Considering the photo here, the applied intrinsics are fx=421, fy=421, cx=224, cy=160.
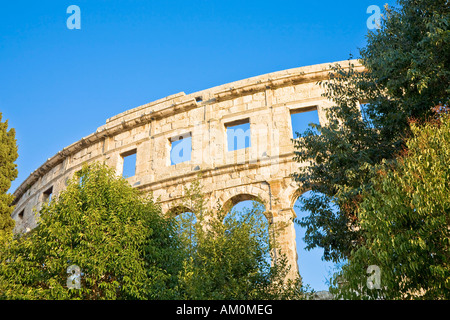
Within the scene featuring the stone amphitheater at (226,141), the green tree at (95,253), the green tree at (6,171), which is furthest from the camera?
the green tree at (6,171)

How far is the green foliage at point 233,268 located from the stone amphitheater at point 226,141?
3031mm

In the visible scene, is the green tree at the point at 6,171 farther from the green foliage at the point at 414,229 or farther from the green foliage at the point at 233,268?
the green foliage at the point at 414,229

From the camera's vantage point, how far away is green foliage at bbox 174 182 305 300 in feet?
30.1

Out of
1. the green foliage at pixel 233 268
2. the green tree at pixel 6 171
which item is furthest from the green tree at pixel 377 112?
the green tree at pixel 6 171

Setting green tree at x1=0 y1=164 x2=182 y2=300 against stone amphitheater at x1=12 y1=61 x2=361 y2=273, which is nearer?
green tree at x1=0 y1=164 x2=182 y2=300

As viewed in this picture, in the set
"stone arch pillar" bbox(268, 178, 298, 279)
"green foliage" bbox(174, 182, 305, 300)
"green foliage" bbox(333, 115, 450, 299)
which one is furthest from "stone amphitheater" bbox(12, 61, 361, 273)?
"green foliage" bbox(333, 115, 450, 299)

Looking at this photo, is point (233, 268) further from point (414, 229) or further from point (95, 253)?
point (414, 229)

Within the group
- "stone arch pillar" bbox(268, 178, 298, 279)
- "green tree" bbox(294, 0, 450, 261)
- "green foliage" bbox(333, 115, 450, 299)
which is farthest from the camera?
"stone arch pillar" bbox(268, 178, 298, 279)

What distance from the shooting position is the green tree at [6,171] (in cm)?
1602

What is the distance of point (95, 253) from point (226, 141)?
818 cm

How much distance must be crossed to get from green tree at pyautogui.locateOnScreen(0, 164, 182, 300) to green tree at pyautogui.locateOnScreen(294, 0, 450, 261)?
12.0 ft

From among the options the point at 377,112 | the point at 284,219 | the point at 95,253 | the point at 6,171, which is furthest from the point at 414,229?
the point at 6,171

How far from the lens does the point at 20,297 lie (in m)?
9.19

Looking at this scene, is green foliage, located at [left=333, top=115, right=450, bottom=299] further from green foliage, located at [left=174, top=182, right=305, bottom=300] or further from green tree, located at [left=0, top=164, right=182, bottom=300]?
green tree, located at [left=0, top=164, right=182, bottom=300]
